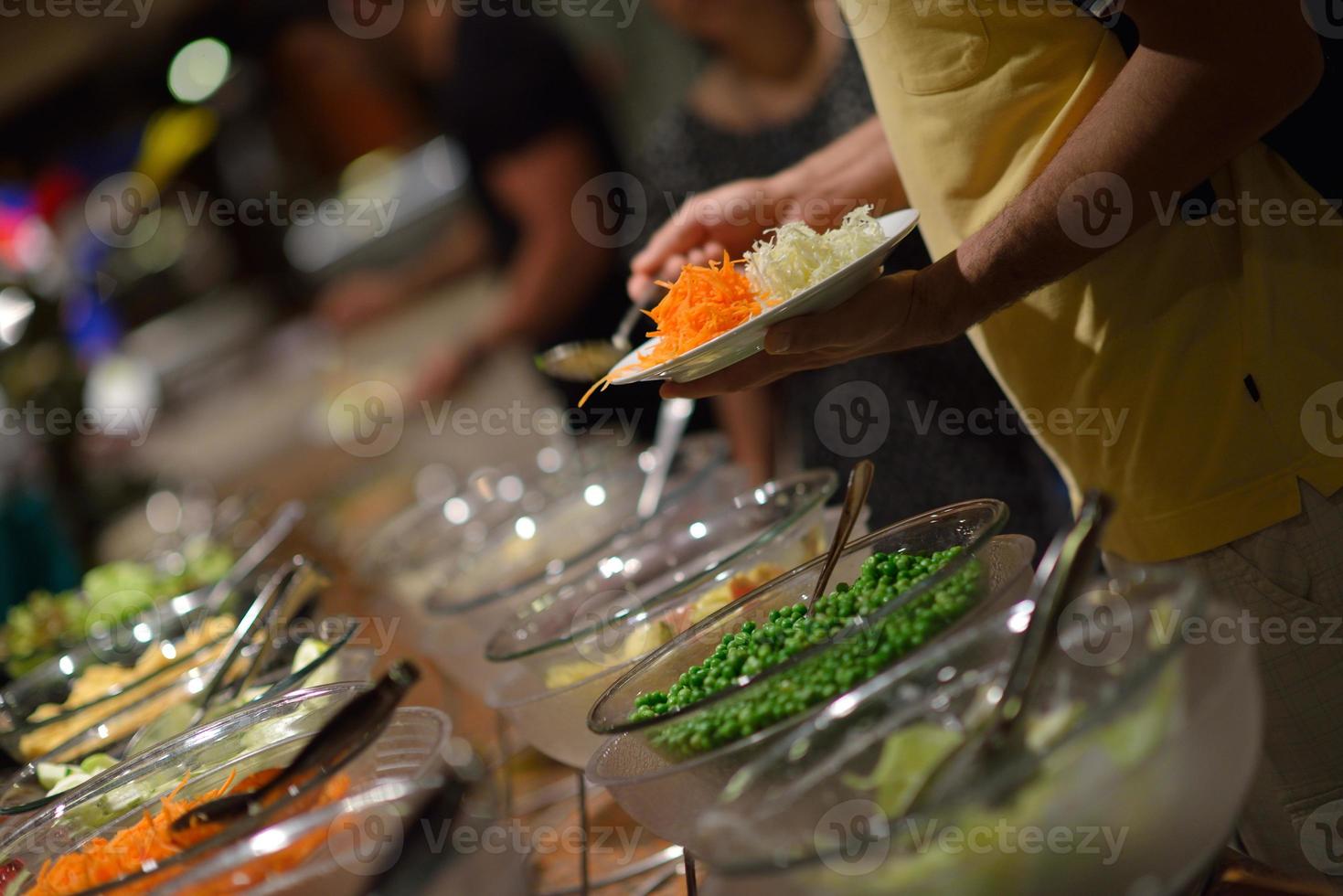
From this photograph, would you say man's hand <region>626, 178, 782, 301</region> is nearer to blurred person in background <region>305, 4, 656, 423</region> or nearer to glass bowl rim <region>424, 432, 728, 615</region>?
glass bowl rim <region>424, 432, 728, 615</region>

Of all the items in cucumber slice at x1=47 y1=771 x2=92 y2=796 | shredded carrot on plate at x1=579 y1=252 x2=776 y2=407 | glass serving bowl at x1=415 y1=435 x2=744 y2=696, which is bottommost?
glass serving bowl at x1=415 y1=435 x2=744 y2=696

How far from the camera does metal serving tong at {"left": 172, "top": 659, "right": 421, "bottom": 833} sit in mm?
821

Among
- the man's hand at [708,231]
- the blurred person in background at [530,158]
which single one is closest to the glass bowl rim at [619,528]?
the man's hand at [708,231]

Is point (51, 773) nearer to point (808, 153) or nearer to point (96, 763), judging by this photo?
point (96, 763)

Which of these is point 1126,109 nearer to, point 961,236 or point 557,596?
point 961,236

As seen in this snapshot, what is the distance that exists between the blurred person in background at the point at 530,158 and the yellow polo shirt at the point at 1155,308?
1505mm

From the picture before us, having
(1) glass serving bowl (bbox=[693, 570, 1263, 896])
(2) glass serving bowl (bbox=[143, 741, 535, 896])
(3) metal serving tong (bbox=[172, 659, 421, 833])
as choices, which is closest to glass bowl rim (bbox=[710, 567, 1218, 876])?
(1) glass serving bowl (bbox=[693, 570, 1263, 896])

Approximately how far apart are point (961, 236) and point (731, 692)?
68 cm

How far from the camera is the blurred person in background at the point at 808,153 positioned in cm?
172

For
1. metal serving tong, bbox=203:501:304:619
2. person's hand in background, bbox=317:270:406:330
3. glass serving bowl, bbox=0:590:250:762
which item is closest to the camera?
glass serving bowl, bbox=0:590:250:762

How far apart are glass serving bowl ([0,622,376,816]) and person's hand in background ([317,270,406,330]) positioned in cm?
474

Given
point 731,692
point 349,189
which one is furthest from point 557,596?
point 349,189

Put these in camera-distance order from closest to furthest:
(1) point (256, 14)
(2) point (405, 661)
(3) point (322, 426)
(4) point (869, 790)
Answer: (4) point (869, 790), (2) point (405, 661), (3) point (322, 426), (1) point (256, 14)

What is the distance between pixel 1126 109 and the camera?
907 mm
